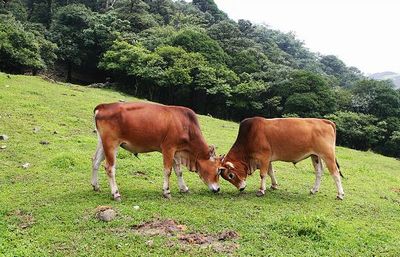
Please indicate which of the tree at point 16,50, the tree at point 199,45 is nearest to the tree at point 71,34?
the tree at point 16,50

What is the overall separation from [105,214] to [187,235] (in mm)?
1728

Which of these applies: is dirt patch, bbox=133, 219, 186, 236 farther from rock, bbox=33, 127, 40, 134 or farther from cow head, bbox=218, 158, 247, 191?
rock, bbox=33, 127, 40, 134

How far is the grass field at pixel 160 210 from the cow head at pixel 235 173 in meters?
0.28

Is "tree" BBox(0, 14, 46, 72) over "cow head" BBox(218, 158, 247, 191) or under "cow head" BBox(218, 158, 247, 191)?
under

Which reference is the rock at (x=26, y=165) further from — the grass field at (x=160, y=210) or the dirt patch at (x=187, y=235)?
the dirt patch at (x=187, y=235)

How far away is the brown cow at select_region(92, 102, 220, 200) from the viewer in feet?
32.4

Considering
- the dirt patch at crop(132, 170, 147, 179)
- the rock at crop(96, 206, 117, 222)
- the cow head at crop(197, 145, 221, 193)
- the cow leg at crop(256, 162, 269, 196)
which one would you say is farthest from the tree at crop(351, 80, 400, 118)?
the rock at crop(96, 206, 117, 222)

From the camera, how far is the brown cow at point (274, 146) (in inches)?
439

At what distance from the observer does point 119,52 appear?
44.7 metres

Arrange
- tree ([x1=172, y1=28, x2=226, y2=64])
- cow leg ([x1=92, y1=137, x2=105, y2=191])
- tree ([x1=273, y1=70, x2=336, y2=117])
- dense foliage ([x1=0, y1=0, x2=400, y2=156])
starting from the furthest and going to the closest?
tree ([x1=172, y1=28, x2=226, y2=64]) < tree ([x1=273, y1=70, x2=336, y2=117]) < dense foliage ([x1=0, y1=0, x2=400, y2=156]) < cow leg ([x1=92, y1=137, x2=105, y2=191])

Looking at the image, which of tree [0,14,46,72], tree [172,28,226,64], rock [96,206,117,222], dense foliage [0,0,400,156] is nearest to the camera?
rock [96,206,117,222]

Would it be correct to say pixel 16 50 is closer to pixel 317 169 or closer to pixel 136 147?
pixel 136 147

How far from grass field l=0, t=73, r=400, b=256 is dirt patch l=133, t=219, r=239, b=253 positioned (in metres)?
0.09

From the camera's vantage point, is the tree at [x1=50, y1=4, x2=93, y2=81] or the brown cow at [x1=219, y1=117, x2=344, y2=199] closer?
the brown cow at [x1=219, y1=117, x2=344, y2=199]
